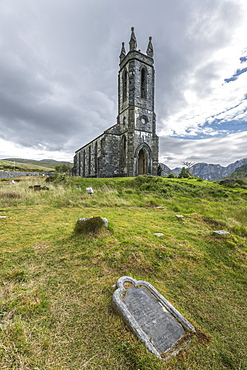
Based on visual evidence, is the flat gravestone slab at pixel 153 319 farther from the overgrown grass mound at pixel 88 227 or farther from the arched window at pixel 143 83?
the arched window at pixel 143 83

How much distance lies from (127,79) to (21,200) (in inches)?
877

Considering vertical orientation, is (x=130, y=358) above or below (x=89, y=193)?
below

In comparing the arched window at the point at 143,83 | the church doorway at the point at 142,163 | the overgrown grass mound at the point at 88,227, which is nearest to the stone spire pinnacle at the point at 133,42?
the arched window at the point at 143,83

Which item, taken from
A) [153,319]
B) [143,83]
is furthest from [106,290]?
[143,83]

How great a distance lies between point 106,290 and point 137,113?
2403 cm

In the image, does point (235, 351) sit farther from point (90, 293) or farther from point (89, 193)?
point (89, 193)

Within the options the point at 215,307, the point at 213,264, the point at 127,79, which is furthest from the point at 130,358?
the point at 127,79

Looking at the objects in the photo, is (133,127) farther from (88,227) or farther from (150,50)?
(88,227)

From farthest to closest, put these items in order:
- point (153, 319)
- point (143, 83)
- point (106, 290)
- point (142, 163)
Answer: point (142, 163) → point (143, 83) → point (106, 290) → point (153, 319)

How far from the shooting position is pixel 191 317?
7.78 feet

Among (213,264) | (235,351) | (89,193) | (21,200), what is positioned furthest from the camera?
(89,193)

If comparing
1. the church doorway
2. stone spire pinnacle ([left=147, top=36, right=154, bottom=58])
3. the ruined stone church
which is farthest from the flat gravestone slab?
stone spire pinnacle ([left=147, top=36, right=154, bottom=58])

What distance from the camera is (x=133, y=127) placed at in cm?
2283

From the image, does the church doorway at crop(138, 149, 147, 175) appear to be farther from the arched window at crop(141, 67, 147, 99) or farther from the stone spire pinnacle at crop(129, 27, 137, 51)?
the stone spire pinnacle at crop(129, 27, 137, 51)
